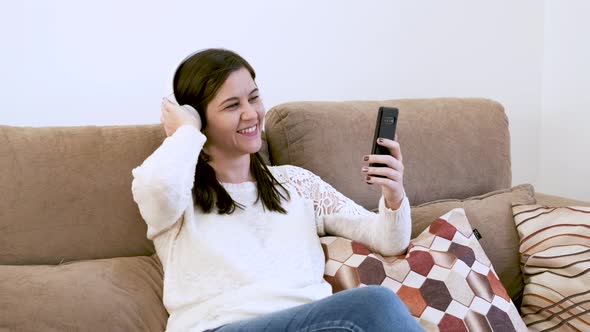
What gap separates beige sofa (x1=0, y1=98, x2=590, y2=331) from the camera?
122 centimetres

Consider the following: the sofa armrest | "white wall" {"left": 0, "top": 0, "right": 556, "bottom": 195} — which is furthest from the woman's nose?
the sofa armrest

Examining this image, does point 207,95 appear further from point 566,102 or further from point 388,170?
point 566,102

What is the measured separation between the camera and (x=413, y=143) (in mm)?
1773

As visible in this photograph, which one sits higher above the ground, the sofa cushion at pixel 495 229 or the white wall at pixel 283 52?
the white wall at pixel 283 52

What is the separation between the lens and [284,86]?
2025mm

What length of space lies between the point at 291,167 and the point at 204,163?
0.25m

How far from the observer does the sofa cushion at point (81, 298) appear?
116 cm

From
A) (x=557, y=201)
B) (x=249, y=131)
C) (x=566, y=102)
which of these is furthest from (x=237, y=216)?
(x=566, y=102)

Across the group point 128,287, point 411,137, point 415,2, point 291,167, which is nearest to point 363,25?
point 415,2

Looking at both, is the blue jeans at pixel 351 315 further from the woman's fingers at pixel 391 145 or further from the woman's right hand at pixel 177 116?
the woman's right hand at pixel 177 116

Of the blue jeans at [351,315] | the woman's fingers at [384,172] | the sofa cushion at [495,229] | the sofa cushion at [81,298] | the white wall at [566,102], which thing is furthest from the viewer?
the white wall at [566,102]

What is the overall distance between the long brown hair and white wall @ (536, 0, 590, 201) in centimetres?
152

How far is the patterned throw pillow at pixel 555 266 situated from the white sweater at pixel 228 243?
39 cm

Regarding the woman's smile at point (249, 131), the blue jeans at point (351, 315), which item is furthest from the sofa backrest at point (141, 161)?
the blue jeans at point (351, 315)
